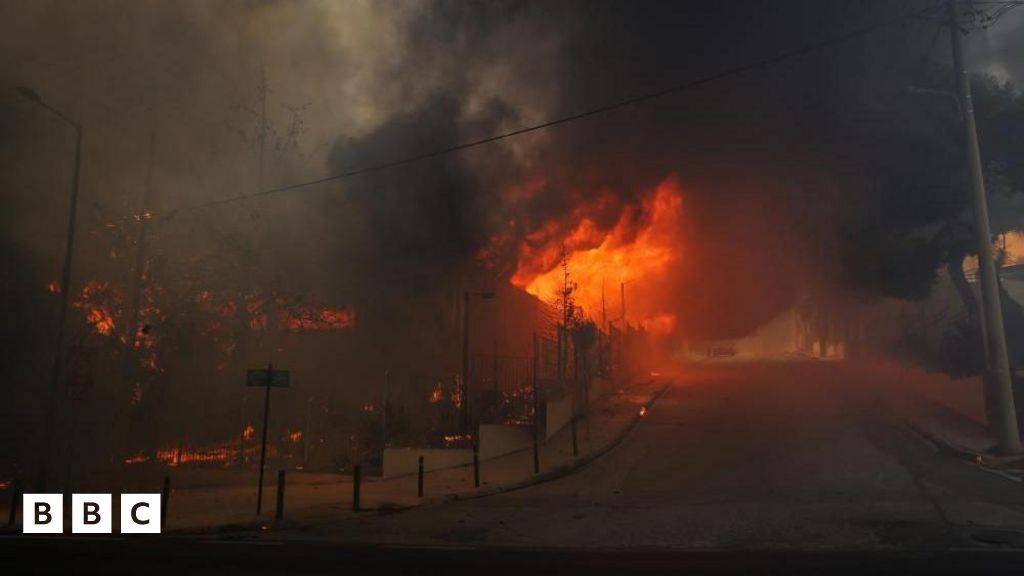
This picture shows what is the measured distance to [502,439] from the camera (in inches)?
653

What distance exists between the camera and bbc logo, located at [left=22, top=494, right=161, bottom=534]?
31.5ft

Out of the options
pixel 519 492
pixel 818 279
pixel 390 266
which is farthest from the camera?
pixel 818 279

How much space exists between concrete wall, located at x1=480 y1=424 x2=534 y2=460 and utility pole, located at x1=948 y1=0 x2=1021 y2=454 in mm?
9808

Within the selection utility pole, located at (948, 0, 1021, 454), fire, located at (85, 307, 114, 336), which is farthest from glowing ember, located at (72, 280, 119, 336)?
utility pole, located at (948, 0, 1021, 454)

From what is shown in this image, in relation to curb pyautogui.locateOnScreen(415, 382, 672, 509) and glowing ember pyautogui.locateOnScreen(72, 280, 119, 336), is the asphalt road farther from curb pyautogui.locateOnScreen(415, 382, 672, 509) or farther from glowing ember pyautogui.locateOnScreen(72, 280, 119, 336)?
glowing ember pyautogui.locateOnScreen(72, 280, 119, 336)

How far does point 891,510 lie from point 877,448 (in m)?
5.68

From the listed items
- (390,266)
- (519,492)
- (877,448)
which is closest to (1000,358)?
(877,448)

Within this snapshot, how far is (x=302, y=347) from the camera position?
2098 cm

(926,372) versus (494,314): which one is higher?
(494,314)

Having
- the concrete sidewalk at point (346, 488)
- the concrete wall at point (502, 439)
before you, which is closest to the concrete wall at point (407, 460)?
the concrete sidewalk at point (346, 488)

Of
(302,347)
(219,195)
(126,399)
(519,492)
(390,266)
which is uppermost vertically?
(219,195)

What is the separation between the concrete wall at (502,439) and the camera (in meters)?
16.1

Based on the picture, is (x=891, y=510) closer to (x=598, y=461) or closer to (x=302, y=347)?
(x=598, y=461)

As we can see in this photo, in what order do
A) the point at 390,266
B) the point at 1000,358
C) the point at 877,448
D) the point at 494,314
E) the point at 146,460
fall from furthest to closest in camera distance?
the point at 494,314 → the point at 390,266 → the point at 146,460 → the point at 877,448 → the point at 1000,358
